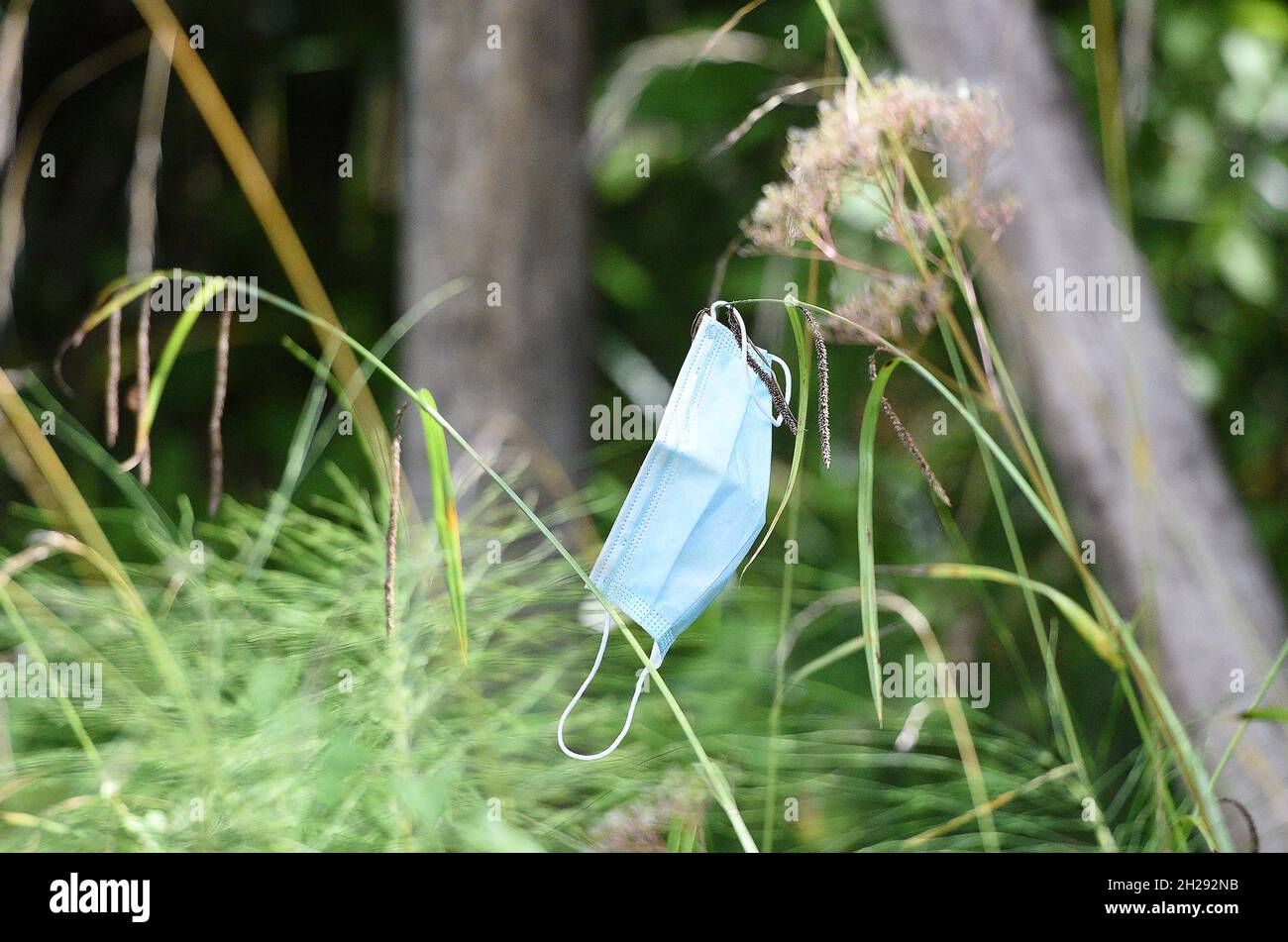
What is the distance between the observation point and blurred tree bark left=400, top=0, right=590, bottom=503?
130 centimetres

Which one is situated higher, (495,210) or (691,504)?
(495,210)

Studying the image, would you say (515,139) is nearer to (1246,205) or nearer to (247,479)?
(247,479)

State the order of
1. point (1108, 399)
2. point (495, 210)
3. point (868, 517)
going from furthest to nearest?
1. point (495, 210)
2. point (1108, 399)
3. point (868, 517)

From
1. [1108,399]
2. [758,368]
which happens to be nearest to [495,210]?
[1108,399]

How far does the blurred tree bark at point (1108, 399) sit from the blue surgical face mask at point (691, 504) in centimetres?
48

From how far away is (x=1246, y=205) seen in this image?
61.4 inches

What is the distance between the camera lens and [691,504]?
64 centimetres

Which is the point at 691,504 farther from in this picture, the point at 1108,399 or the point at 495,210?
the point at 495,210

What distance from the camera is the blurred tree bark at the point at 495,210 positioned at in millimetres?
1302

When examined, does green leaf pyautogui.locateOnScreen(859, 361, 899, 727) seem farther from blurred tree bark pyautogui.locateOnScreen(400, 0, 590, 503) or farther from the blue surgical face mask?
blurred tree bark pyautogui.locateOnScreen(400, 0, 590, 503)

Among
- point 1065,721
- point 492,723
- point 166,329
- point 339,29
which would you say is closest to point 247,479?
point 166,329

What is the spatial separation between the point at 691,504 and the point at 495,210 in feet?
2.54

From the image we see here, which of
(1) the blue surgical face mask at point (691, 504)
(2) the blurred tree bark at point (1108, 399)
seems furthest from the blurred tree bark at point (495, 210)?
(1) the blue surgical face mask at point (691, 504)

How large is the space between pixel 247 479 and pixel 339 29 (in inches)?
30.7
